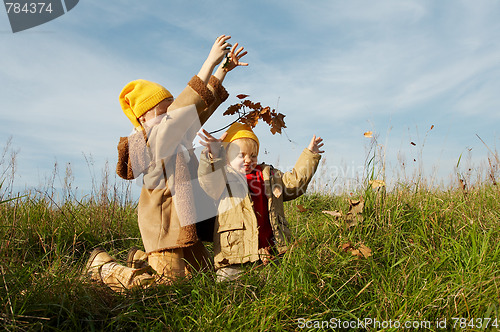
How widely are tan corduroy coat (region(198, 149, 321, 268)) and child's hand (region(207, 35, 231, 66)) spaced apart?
74cm

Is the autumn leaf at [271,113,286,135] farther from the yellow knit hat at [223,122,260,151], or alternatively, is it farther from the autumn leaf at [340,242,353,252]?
the autumn leaf at [340,242,353,252]

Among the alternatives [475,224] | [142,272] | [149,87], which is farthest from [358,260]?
[149,87]

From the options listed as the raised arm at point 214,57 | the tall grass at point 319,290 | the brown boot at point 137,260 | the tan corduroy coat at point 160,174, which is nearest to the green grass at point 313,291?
the tall grass at point 319,290

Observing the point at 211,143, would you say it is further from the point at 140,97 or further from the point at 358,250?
the point at 358,250

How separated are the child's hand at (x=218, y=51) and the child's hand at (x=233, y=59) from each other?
0.04m

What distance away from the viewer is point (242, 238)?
10.5ft

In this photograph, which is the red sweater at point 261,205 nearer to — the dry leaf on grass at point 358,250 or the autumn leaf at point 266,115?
the autumn leaf at point 266,115

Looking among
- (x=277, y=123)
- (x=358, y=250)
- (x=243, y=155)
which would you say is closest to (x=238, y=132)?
(x=243, y=155)

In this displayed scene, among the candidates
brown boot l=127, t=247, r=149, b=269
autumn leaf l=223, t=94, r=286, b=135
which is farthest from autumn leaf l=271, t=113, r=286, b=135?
brown boot l=127, t=247, r=149, b=269

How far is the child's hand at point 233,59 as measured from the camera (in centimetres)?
308

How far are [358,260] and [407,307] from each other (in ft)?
1.52

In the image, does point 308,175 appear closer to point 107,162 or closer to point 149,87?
point 149,87

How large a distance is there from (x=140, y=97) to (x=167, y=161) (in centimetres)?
56

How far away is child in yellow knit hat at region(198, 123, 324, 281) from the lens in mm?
3160
